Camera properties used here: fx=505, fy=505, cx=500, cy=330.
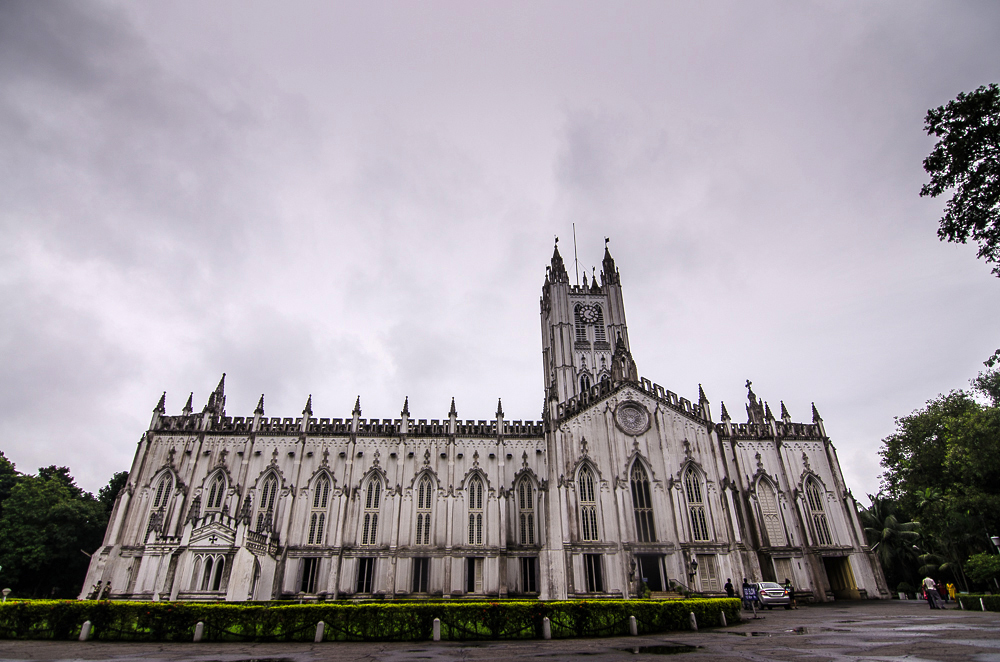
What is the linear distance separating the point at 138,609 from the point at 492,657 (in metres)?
14.1

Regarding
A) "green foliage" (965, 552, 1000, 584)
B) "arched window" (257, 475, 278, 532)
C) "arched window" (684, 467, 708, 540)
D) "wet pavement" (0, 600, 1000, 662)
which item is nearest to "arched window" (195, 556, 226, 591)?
"arched window" (257, 475, 278, 532)

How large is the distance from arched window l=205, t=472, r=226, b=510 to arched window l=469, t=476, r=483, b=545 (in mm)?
19275

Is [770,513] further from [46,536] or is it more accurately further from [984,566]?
[46,536]

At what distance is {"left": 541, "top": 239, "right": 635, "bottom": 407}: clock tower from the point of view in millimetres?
56875

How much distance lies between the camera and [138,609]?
18406 millimetres

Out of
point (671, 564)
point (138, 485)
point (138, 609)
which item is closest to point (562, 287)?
point (671, 564)

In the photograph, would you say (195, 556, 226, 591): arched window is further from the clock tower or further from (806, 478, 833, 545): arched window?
(806, 478, 833, 545): arched window

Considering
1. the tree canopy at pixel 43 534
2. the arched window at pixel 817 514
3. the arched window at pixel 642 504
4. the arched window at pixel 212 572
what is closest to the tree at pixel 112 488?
the tree canopy at pixel 43 534

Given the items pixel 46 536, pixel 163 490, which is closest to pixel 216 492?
pixel 163 490

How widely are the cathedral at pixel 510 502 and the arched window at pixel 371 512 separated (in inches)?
4.2

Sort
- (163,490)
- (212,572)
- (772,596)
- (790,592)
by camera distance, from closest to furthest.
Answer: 1. (212,572)
2. (772,596)
3. (790,592)
4. (163,490)

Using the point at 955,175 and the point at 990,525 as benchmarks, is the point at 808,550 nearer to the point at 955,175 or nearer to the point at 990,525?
the point at 990,525

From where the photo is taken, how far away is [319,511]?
3906 cm

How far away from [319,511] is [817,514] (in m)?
38.8
